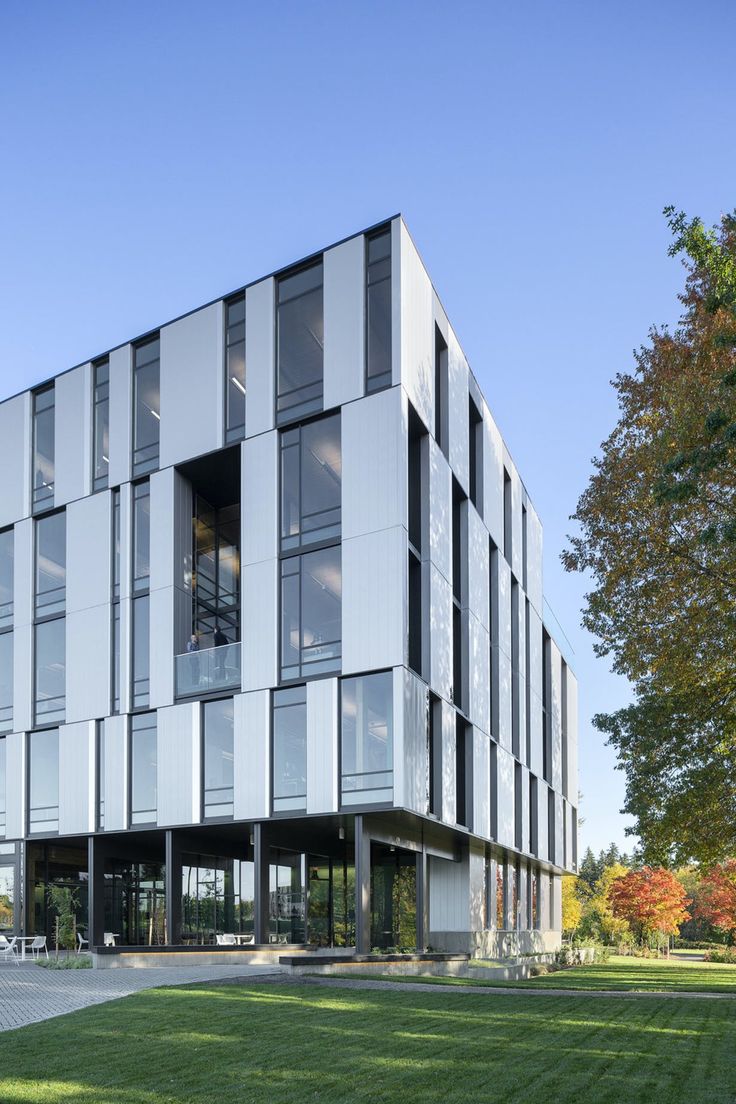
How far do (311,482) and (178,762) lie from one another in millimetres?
8802

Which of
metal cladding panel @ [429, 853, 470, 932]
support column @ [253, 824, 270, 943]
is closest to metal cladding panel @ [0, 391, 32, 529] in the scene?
support column @ [253, 824, 270, 943]

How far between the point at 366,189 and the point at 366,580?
32.0 feet

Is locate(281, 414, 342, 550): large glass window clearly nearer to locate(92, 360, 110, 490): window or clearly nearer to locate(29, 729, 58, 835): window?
locate(92, 360, 110, 490): window

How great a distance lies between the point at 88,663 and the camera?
32.4 meters

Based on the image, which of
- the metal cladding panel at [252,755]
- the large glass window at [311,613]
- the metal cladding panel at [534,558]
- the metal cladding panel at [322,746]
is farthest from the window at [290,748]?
the metal cladding panel at [534,558]

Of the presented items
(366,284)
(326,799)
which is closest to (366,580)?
(326,799)

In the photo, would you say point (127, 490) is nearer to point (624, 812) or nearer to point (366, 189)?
point (366, 189)

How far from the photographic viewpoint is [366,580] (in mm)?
27234

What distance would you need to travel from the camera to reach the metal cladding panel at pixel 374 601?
26594 mm

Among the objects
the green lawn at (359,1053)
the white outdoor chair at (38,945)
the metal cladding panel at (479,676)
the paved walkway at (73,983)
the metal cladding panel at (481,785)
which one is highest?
the metal cladding panel at (479,676)

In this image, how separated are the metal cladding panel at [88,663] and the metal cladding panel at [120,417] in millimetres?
4288

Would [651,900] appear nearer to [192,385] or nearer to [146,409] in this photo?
[146,409]

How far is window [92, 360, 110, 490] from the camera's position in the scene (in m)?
33.6

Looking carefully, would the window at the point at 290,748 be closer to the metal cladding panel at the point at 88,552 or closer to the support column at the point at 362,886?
the support column at the point at 362,886
